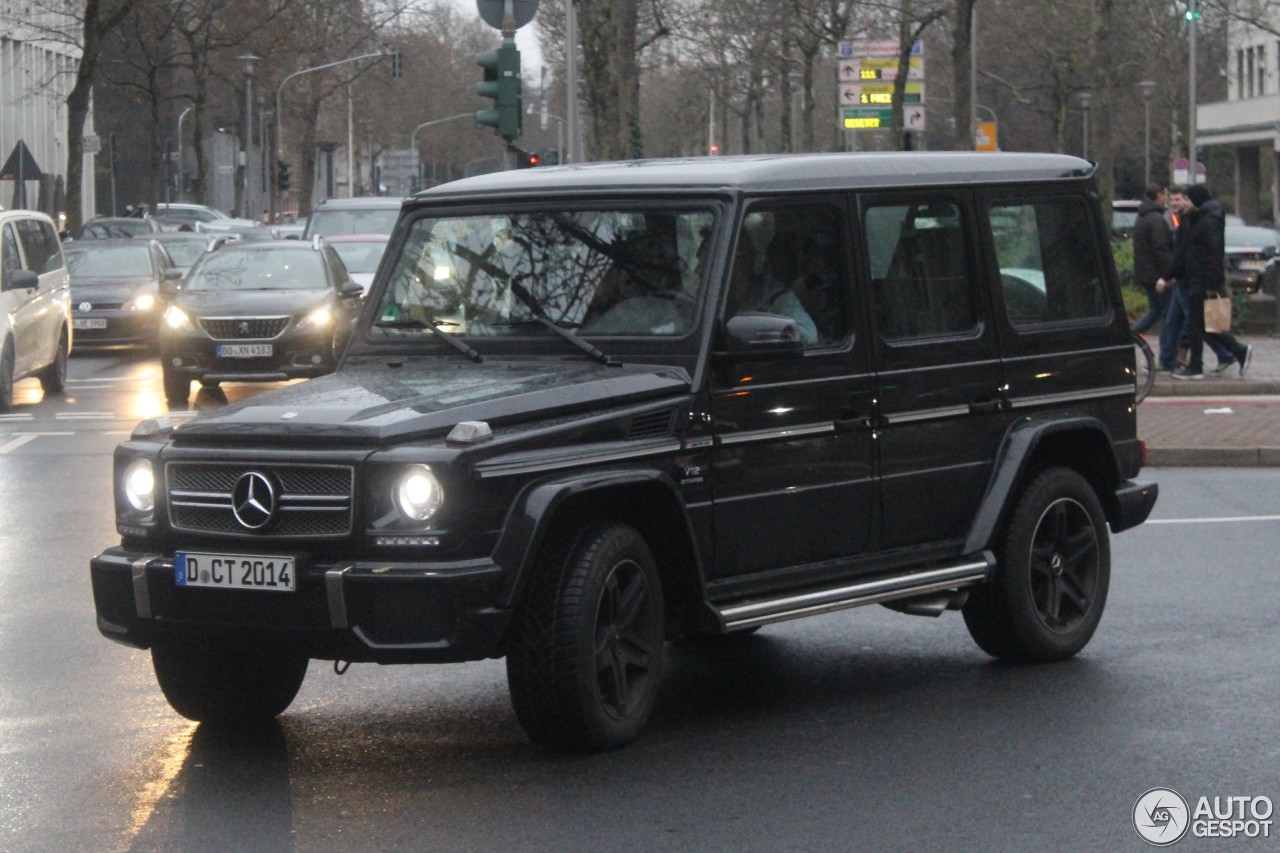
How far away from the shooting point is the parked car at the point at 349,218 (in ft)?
96.5

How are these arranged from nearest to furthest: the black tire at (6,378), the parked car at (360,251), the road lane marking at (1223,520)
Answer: the road lane marking at (1223,520)
the black tire at (6,378)
the parked car at (360,251)

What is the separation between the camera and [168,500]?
634 cm

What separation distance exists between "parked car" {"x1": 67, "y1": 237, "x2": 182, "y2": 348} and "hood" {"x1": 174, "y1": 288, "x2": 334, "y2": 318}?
19.9 feet

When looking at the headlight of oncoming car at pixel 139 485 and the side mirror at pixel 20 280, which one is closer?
the headlight of oncoming car at pixel 139 485

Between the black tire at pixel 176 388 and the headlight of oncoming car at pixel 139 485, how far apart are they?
14726 millimetres

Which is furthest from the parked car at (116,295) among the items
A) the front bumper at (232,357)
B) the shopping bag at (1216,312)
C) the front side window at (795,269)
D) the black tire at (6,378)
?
the front side window at (795,269)

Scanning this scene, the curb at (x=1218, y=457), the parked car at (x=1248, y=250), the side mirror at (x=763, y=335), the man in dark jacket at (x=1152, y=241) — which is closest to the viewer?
the side mirror at (x=763, y=335)

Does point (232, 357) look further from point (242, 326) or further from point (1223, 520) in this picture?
point (1223, 520)

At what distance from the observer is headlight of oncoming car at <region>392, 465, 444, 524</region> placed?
19.6 feet

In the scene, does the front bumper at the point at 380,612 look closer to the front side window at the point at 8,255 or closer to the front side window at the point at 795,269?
the front side window at the point at 795,269

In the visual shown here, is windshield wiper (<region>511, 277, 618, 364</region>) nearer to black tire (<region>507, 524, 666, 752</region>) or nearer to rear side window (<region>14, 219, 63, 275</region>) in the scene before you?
black tire (<region>507, 524, 666, 752</region>)

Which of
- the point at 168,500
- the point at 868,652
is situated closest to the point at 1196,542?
the point at 868,652

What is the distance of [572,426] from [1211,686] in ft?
9.17

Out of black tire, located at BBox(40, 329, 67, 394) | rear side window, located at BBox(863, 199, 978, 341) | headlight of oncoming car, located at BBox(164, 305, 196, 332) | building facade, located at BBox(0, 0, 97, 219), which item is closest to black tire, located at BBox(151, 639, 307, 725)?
rear side window, located at BBox(863, 199, 978, 341)
